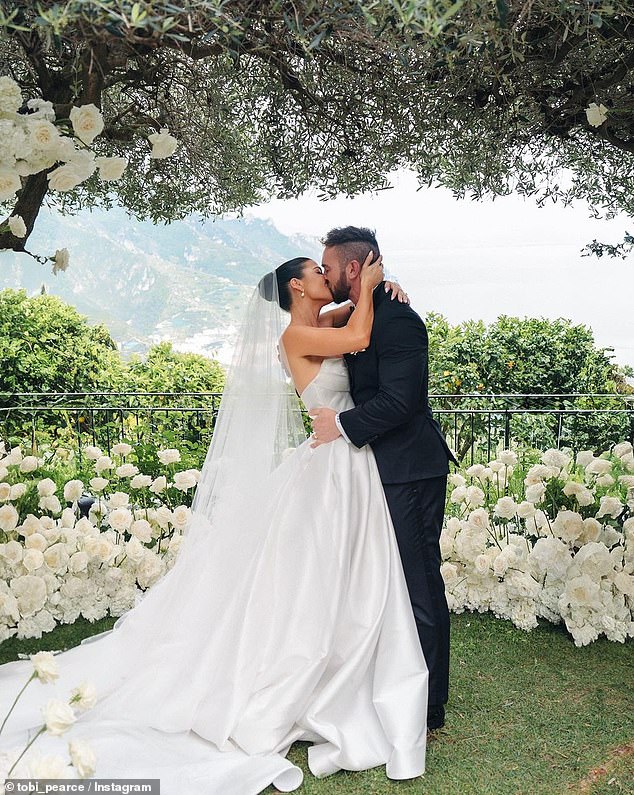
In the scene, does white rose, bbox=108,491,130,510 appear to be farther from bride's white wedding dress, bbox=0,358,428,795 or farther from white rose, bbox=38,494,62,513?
bride's white wedding dress, bbox=0,358,428,795

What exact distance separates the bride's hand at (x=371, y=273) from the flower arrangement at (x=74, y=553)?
2.22 metres

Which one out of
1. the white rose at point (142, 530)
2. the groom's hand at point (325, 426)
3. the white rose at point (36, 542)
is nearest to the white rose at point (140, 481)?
the white rose at point (142, 530)

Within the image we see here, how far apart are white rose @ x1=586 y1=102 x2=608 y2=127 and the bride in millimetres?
1101

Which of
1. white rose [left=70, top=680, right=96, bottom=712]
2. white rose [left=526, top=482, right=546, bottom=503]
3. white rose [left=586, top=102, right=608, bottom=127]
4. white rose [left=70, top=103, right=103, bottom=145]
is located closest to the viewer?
white rose [left=70, top=680, right=96, bottom=712]

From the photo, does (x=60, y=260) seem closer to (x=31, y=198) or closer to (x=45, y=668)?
(x=31, y=198)

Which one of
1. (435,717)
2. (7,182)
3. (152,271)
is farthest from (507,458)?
(152,271)

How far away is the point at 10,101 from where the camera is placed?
256cm

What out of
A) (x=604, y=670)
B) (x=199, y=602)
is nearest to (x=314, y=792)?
(x=199, y=602)

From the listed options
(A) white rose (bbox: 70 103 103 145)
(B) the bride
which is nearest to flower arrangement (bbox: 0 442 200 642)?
(B) the bride

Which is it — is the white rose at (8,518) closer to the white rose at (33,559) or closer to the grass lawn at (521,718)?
the white rose at (33,559)

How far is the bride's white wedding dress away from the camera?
3.29m

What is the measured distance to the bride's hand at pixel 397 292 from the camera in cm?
365

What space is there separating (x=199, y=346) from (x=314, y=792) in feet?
26.4

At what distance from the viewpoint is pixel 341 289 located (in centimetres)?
371
